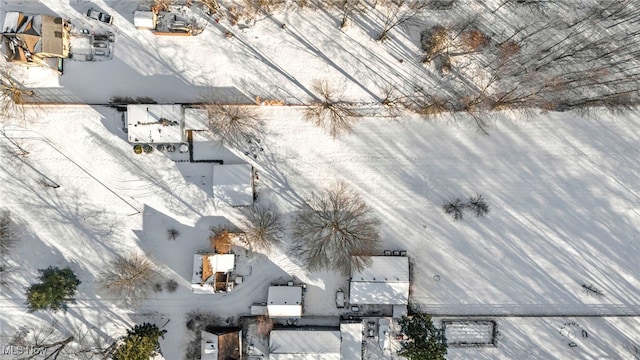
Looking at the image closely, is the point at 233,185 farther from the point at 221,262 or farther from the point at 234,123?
the point at 221,262

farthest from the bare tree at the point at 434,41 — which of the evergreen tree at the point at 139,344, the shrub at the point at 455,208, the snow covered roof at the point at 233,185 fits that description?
the evergreen tree at the point at 139,344

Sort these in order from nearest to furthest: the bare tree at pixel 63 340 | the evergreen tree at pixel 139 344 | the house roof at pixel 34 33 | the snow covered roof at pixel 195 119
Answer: the evergreen tree at pixel 139 344 → the house roof at pixel 34 33 → the snow covered roof at pixel 195 119 → the bare tree at pixel 63 340

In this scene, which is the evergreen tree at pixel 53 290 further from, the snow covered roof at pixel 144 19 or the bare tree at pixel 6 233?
the snow covered roof at pixel 144 19

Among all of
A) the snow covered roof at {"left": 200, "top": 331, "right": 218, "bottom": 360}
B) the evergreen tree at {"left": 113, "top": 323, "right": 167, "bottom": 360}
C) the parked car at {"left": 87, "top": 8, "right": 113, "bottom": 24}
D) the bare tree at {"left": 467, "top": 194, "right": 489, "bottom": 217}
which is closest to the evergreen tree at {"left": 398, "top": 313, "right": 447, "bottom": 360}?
the bare tree at {"left": 467, "top": 194, "right": 489, "bottom": 217}

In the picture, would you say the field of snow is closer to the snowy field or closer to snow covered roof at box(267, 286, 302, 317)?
the snowy field

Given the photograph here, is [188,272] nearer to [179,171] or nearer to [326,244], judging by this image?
[179,171]
